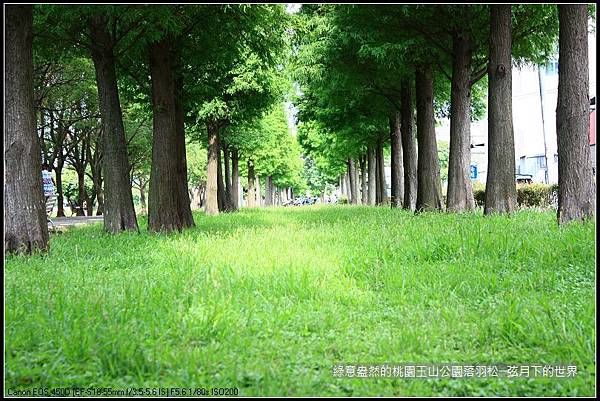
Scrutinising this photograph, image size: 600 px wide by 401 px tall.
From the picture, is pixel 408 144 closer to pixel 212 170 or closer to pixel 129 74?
pixel 212 170

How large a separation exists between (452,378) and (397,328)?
3.22 ft

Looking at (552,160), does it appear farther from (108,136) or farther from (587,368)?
(587,368)

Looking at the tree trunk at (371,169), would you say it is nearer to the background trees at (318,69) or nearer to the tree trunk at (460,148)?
the background trees at (318,69)

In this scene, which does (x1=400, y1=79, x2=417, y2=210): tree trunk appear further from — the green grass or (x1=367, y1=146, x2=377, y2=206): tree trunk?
the green grass

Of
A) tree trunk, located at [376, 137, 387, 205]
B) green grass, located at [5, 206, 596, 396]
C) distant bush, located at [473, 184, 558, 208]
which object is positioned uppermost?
tree trunk, located at [376, 137, 387, 205]

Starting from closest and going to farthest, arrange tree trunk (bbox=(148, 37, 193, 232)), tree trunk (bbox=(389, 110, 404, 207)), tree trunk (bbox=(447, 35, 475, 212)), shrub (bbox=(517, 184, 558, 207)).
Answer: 1. tree trunk (bbox=(148, 37, 193, 232))
2. tree trunk (bbox=(447, 35, 475, 212))
3. shrub (bbox=(517, 184, 558, 207))
4. tree trunk (bbox=(389, 110, 404, 207))

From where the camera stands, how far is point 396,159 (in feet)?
77.5

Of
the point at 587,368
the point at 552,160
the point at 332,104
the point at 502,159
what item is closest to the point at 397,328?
the point at 587,368

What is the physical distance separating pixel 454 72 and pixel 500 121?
2945 millimetres

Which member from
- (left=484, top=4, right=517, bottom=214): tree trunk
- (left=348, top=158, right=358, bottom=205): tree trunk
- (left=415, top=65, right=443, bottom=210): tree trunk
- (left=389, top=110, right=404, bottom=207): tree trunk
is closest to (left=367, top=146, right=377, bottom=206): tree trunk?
(left=348, top=158, right=358, bottom=205): tree trunk

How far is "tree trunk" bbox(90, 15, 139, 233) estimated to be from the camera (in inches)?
469

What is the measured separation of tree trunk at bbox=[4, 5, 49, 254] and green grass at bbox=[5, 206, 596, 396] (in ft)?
2.07

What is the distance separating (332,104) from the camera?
21453 millimetres

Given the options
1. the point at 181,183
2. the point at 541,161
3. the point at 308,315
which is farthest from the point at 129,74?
the point at 541,161
